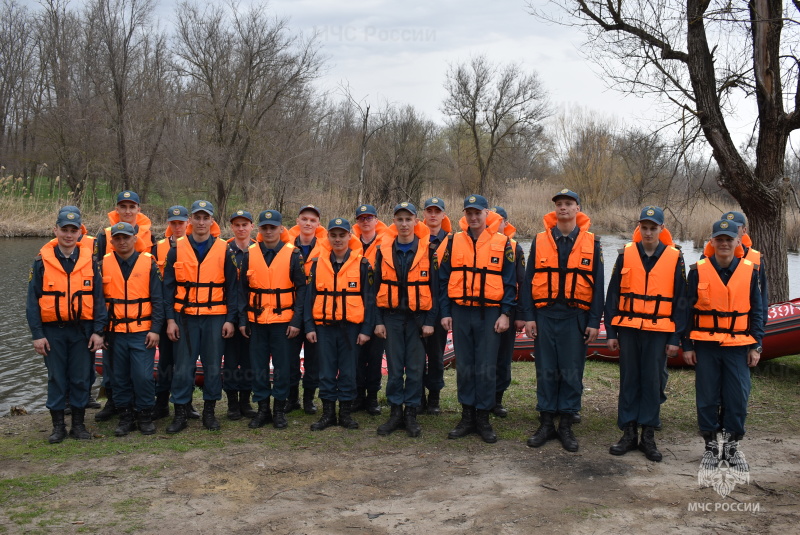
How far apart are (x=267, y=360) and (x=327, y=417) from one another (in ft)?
2.48

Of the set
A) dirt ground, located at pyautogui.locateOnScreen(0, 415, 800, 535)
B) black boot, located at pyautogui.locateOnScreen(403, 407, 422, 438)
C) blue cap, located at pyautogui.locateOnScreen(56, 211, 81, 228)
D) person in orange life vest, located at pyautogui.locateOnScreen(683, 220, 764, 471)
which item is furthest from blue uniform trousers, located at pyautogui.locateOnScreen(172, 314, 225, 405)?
person in orange life vest, located at pyautogui.locateOnScreen(683, 220, 764, 471)

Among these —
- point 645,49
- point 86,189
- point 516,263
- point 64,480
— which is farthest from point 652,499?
point 86,189

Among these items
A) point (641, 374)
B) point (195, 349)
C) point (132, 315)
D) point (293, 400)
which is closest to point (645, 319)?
point (641, 374)

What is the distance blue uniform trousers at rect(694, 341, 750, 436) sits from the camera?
4871mm

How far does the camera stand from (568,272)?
5.20 meters

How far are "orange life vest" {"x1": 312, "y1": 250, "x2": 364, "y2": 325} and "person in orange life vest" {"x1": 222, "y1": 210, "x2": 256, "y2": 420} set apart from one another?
851 millimetres

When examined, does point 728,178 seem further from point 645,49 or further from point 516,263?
point 516,263

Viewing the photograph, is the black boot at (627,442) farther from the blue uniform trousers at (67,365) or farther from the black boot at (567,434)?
the blue uniform trousers at (67,365)

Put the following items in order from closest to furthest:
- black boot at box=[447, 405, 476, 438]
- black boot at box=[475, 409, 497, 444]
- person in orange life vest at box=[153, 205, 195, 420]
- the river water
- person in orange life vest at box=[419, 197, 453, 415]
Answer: black boot at box=[475, 409, 497, 444]
black boot at box=[447, 405, 476, 438]
person in orange life vest at box=[153, 205, 195, 420]
person in orange life vest at box=[419, 197, 453, 415]
the river water

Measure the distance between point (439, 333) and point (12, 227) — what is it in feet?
68.5

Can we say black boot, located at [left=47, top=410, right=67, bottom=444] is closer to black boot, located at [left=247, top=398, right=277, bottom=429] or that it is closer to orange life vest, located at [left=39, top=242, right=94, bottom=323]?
orange life vest, located at [left=39, top=242, right=94, bottom=323]

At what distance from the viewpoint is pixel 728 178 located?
26.0 feet

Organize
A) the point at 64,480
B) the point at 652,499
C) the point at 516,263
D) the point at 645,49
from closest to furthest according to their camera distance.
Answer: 1. the point at 652,499
2. the point at 64,480
3. the point at 516,263
4. the point at 645,49

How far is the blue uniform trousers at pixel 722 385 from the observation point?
4871 millimetres
